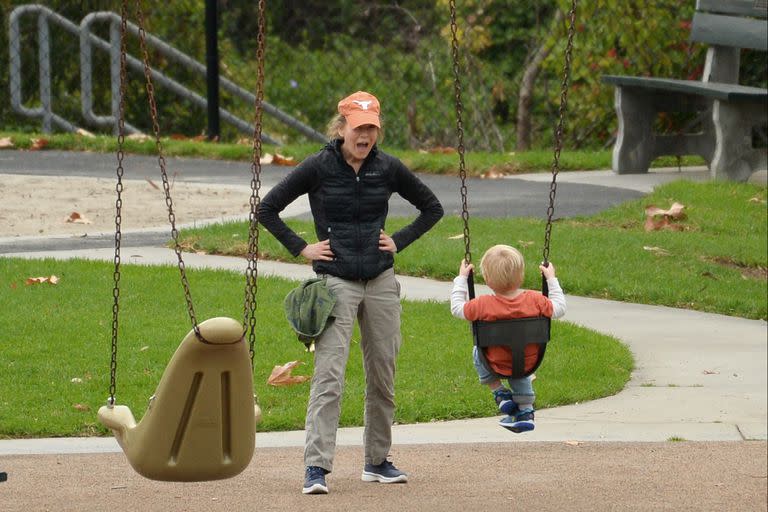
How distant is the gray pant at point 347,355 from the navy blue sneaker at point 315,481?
22mm

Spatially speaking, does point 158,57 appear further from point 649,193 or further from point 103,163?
point 649,193

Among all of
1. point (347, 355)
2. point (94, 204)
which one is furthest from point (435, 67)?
point (347, 355)

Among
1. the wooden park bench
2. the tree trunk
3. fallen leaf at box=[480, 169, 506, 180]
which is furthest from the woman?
the tree trunk

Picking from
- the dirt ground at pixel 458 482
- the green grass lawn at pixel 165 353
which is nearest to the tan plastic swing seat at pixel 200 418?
the dirt ground at pixel 458 482

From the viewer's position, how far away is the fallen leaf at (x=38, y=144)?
52.0 ft

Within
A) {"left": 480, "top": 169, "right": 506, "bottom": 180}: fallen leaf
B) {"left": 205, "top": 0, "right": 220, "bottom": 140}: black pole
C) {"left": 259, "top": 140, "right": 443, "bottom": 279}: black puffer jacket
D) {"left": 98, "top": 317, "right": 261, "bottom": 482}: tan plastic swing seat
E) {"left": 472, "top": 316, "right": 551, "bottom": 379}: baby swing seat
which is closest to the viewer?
{"left": 98, "top": 317, "right": 261, "bottom": 482}: tan plastic swing seat

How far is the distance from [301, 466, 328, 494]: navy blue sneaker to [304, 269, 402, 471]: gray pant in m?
0.02

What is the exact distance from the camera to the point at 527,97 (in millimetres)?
17719

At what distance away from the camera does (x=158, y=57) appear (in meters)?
18.7

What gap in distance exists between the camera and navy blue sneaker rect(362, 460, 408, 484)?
630 centimetres

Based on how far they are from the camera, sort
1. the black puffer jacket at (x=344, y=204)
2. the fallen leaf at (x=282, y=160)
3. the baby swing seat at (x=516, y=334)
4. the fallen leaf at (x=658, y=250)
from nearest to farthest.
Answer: the baby swing seat at (x=516, y=334) < the black puffer jacket at (x=344, y=204) < the fallen leaf at (x=658, y=250) < the fallen leaf at (x=282, y=160)

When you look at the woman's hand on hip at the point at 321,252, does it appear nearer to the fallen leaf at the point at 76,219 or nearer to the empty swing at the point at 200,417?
the empty swing at the point at 200,417

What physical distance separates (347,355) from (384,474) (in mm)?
534

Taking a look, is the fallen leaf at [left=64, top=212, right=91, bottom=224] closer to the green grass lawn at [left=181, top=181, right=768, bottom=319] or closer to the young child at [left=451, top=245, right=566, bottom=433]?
the green grass lawn at [left=181, top=181, right=768, bottom=319]
